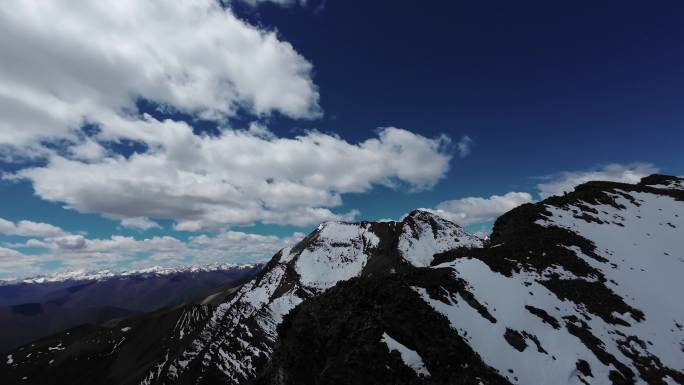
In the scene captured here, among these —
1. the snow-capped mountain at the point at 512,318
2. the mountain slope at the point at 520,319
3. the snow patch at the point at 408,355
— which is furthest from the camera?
the mountain slope at the point at 520,319

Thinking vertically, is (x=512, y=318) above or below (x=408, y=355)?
above

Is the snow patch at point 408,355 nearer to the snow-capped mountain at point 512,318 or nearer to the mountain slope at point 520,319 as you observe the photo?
the snow-capped mountain at point 512,318

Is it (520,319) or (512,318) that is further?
(520,319)

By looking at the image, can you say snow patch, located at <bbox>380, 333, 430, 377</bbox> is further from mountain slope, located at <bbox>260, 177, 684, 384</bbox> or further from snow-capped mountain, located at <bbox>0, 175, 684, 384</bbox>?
mountain slope, located at <bbox>260, 177, 684, 384</bbox>

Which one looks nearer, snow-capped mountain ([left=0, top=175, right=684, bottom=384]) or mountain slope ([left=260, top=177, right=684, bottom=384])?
snow-capped mountain ([left=0, top=175, right=684, bottom=384])

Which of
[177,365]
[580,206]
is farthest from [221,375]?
[580,206]

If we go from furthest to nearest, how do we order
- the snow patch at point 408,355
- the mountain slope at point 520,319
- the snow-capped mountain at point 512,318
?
the mountain slope at point 520,319 < the snow-capped mountain at point 512,318 < the snow patch at point 408,355

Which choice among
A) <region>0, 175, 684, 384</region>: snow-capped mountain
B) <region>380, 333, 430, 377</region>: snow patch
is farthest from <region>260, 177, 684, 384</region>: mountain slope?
<region>380, 333, 430, 377</region>: snow patch

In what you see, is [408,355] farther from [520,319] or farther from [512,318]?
[520,319]

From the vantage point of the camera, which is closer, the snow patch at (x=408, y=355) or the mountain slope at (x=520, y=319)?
the snow patch at (x=408, y=355)

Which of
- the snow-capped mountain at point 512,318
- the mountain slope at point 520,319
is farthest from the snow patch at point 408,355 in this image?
the mountain slope at point 520,319

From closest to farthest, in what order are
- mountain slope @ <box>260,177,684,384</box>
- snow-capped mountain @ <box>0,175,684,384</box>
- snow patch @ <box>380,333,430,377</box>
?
snow patch @ <box>380,333,430,377</box>, snow-capped mountain @ <box>0,175,684,384</box>, mountain slope @ <box>260,177,684,384</box>

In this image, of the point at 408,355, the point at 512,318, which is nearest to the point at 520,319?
the point at 512,318

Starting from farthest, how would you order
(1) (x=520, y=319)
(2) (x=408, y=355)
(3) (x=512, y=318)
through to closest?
(1) (x=520, y=319) < (3) (x=512, y=318) < (2) (x=408, y=355)
